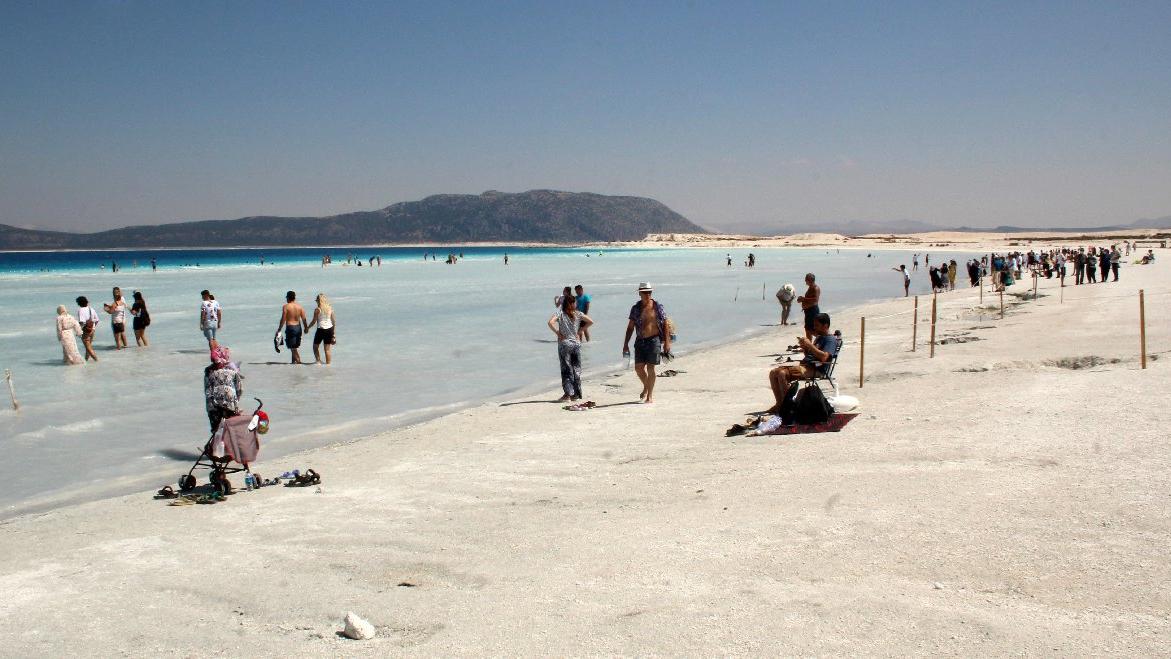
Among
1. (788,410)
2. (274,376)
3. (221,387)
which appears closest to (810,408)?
(788,410)

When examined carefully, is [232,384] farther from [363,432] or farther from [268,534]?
[363,432]

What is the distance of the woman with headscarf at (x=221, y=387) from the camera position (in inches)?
320

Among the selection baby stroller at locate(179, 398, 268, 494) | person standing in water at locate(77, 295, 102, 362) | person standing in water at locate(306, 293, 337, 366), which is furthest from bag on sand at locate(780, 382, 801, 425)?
person standing in water at locate(77, 295, 102, 362)

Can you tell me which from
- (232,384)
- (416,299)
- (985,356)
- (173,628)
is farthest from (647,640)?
(416,299)

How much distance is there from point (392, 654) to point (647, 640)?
4.33 ft

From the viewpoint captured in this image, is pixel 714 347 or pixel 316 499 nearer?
pixel 316 499

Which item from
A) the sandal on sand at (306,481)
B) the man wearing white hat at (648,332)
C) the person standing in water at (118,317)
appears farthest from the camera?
the person standing in water at (118,317)

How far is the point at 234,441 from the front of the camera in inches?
314

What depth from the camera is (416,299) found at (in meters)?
39.8

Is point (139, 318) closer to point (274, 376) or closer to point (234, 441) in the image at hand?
point (274, 376)

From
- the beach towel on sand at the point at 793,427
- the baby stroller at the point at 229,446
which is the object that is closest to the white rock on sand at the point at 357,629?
the baby stroller at the point at 229,446

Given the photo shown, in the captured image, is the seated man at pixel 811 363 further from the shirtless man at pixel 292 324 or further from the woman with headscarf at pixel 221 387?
the shirtless man at pixel 292 324

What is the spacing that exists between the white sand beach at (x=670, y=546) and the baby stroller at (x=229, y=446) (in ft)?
1.04

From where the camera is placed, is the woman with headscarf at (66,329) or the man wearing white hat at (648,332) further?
the woman with headscarf at (66,329)
